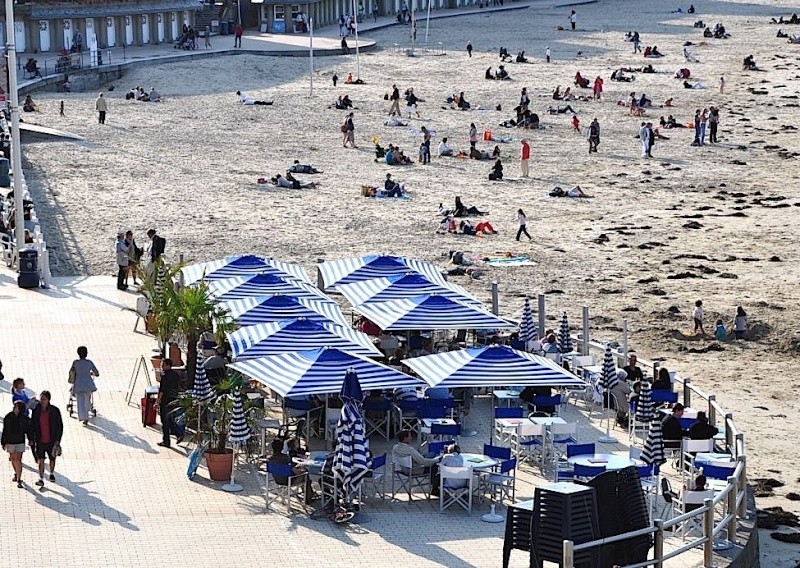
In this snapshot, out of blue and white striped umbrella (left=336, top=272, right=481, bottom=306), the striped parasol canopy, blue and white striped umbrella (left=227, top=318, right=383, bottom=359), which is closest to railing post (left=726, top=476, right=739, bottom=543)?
A: the striped parasol canopy

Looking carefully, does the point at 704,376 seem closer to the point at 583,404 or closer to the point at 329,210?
the point at 583,404

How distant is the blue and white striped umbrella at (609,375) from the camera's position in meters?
22.4

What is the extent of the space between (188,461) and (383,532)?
322 centimetres

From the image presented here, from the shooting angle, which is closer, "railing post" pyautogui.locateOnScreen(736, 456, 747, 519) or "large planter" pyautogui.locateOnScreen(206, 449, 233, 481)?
"railing post" pyautogui.locateOnScreen(736, 456, 747, 519)

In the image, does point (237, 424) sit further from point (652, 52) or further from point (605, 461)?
point (652, 52)

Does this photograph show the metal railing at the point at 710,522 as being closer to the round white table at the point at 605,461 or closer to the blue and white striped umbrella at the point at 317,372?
the round white table at the point at 605,461

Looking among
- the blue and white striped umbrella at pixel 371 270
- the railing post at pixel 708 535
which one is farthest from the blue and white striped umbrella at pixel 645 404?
the blue and white striped umbrella at pixel 371 270

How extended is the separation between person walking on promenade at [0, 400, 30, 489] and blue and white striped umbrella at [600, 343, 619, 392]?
810 cm

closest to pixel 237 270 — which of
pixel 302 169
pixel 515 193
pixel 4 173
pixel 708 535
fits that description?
pixel 708 535

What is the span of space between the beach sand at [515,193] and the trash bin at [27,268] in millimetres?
3364

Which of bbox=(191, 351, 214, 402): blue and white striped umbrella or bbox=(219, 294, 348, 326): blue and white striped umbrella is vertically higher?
bbox=(219, 294, 348, 326): blue and white striped umbrella

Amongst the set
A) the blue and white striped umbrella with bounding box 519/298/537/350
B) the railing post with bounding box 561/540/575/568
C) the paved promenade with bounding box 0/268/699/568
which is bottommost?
the paved promenade with bounding box 0/268/699/568

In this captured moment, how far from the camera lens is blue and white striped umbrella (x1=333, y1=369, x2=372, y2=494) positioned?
1798 cm

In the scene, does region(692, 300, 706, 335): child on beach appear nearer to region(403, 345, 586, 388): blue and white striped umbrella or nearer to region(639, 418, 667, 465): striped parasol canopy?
region(403, 345, 586, 388): blue and white striped umbrella
